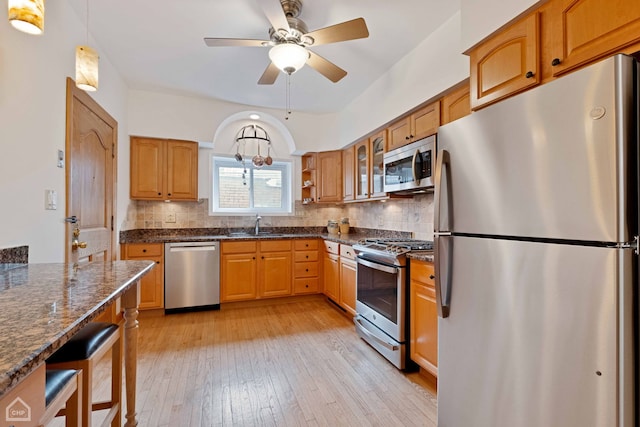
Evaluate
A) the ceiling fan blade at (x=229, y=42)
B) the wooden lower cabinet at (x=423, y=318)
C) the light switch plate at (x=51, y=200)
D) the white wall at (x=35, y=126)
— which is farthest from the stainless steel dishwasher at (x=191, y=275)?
the wooden lower cabinet at (x=423, y=318)

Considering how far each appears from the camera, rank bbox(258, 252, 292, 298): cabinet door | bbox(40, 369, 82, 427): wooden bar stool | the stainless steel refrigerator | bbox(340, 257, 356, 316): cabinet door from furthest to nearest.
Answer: bbox(258, 252, 292, 298): cabinet door → bbox(340, 257, 356, 316): cabinet door → the stainless steel refrigerator → bbox(40, 369, 82, 427): wooden bar stool

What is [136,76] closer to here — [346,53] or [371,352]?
[346,53]

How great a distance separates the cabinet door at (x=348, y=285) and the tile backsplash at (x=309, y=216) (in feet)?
2.24

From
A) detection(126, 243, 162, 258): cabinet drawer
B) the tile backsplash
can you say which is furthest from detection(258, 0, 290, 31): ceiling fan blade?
A: detection(126, 243, 162, 258): cabinet drawer

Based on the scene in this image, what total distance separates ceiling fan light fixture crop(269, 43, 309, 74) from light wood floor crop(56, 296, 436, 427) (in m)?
2.20

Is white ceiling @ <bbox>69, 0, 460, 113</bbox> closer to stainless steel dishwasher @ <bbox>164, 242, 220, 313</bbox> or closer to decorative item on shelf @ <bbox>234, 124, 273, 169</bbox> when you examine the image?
decorative item on shelf @ <bbox>234, 124, 273, 169</bbox>

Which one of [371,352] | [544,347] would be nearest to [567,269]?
[544,347]

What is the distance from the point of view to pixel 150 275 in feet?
11.2

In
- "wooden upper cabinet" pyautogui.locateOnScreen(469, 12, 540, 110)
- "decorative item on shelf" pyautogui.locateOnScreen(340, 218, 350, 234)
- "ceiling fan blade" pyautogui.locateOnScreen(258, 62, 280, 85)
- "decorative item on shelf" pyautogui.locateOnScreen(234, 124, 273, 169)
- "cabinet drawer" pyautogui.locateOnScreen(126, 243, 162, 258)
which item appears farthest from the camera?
"decorative item on shelf" pyautogui.locateOnScreen(340, 218, 350, 234)

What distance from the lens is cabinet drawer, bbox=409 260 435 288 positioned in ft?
6.66

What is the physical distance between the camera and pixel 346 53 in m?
2.68

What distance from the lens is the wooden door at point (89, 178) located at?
214 cm

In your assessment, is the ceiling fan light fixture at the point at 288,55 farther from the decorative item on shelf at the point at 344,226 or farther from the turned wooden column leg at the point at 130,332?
the decorative item on shelf at the point at 344,226

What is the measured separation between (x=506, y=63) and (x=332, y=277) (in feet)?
9.31
